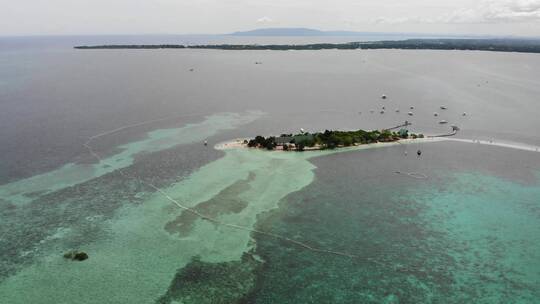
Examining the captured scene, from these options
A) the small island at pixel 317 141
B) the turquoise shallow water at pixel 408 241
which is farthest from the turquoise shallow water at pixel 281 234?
the small island at pixel 317 141

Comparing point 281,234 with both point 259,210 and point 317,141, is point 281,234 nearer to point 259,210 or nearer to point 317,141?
point 259,210

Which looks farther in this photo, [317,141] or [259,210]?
[317,141]

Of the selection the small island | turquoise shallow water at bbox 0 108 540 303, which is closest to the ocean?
turquoise shallow water at bbox 0 108 540 303

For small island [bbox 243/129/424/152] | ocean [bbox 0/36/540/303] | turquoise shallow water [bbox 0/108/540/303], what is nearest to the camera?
turquoise shallow water [bbox 0/108/540/303]

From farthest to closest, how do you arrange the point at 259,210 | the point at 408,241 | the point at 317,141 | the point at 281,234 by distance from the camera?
the point at 317,141 < the point at 259,210 < the point at 281,234 < the point at 408,241

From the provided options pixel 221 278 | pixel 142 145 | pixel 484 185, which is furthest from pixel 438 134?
pixel 221 278

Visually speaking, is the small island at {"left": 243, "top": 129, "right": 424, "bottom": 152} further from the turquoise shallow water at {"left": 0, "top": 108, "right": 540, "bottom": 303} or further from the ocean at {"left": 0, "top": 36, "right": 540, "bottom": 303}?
the turquoise shallow water at {"left": 0, "top": 108, "right": 540, "bottom": 303}

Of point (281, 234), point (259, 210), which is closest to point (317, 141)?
point (259, 210)

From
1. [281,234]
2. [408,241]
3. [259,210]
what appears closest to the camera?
[408,241]

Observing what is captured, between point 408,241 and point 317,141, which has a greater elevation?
point 317,141
